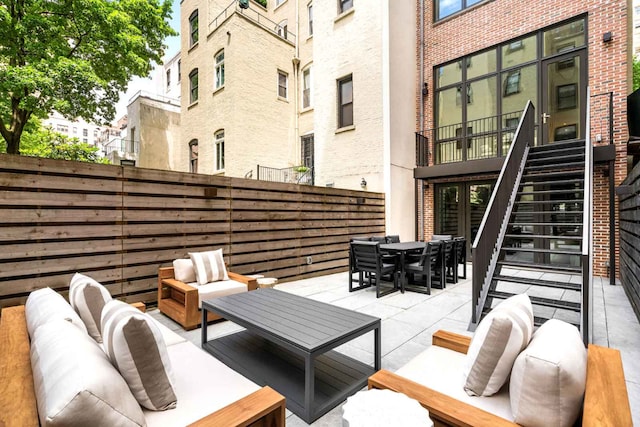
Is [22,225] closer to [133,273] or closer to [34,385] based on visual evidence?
[133,273]

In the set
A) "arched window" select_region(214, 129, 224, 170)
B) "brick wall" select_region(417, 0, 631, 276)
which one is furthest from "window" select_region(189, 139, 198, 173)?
"brick wall" select_region(417, 0, 631, 276)

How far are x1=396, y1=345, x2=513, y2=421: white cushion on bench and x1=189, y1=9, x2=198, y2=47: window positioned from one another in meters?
15.7

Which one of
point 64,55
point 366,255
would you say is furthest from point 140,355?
point 64,55

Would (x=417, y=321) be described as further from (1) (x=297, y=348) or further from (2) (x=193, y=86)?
(2) (x=193, y=86)

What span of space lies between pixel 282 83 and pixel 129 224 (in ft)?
32.9

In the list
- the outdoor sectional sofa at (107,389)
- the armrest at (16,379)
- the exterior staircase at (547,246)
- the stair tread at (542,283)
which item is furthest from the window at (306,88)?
the armrest at (16,379)

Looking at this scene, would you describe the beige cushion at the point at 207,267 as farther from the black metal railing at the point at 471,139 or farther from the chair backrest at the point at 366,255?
the black metal railing at the point at 471,139

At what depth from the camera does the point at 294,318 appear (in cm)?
270

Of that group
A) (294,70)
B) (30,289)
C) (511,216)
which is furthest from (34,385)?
(294,70)

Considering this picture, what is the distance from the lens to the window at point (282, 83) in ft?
41.2

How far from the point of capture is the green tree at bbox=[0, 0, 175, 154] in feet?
28.0

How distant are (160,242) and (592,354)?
4629 millimetres

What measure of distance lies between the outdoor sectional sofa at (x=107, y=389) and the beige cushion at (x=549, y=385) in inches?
41.0

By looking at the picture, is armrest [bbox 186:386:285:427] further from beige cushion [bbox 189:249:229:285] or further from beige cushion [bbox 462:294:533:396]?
beige cushion [bbox 189:249:229:285]
